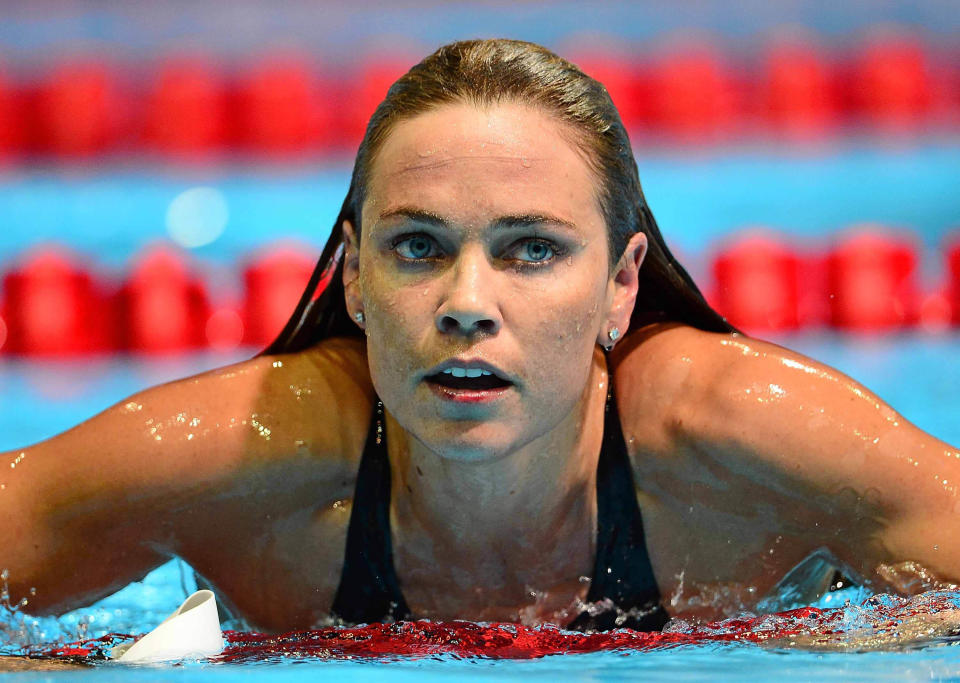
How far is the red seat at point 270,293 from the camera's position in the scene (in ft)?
15.6

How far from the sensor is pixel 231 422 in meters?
1.79

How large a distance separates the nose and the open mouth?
58 millimetres

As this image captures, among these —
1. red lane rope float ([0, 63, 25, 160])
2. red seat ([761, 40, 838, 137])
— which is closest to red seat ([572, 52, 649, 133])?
red seat ([761, 40, 838, 137])

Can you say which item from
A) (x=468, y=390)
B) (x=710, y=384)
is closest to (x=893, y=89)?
(x=710, y=384)

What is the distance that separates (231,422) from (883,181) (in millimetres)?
4147

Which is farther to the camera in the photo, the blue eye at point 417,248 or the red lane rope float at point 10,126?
the red lane rope float at point 10,126

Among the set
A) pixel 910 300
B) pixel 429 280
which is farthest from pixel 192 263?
pixel 429 280

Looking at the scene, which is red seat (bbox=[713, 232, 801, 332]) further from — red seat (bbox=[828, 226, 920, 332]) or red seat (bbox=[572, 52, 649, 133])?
red seat (bbox=[572, 52, 649, 133])

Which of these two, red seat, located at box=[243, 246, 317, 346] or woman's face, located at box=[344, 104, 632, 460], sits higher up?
woman's face, located at box=[344, 104, 632, 460]

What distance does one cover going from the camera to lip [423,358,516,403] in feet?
4.97

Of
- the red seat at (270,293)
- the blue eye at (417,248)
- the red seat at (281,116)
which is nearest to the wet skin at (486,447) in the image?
the blue eye at (417,248)

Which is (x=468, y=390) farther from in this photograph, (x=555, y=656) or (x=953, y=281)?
(x=953, y=281)

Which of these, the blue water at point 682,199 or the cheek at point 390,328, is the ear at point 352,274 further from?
the blue water at point 682,199

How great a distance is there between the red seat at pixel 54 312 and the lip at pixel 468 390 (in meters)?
3.59
